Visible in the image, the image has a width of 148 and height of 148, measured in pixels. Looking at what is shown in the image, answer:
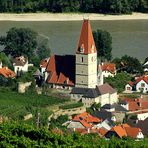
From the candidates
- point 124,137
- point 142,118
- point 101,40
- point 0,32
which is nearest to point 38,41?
point 101,40

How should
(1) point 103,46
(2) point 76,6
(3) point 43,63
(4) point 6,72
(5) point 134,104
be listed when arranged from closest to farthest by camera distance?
1. (5) point 134,104
2. (4) point 6,72
3. (3) point 43,63
4. (1) point 103,46
5. (2) point 76,6

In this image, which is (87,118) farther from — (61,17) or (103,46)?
(61,17)

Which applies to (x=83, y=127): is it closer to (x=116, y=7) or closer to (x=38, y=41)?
(x=38, y=41)

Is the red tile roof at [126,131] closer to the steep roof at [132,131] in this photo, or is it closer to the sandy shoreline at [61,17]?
the steep roof at [132,131]

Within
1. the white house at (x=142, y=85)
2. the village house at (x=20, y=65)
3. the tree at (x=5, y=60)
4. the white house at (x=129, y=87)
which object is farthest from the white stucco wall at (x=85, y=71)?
the tree at (x=5, y=60)

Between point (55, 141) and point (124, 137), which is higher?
point (55, 141)

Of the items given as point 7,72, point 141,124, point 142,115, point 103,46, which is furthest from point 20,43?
point 141,124
